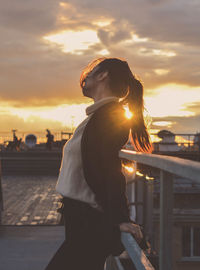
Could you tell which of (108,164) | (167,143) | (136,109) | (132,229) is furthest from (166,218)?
(167,143)

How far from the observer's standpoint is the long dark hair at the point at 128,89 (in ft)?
6.19

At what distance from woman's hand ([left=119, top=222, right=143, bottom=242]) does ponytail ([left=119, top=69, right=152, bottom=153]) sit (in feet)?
1.63

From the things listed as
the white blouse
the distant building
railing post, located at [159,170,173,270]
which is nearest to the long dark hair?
the white blouse

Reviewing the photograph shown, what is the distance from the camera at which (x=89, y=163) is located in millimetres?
1679

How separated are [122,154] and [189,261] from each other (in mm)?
22263

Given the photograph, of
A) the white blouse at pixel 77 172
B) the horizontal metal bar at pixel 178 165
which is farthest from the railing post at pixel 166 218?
the white blouse at pixel 77 172

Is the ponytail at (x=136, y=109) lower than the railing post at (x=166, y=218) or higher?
higher

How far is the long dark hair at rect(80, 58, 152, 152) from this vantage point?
74.2 inches

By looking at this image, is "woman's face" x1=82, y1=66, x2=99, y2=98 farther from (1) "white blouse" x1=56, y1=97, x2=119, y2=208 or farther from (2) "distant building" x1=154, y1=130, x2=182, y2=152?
(2) "distant building" x1=154, y1=130, x2=182, y2=152

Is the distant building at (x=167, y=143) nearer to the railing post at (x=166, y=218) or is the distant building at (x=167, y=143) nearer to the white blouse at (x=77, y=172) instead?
the white blouse at (x=77, y=172)

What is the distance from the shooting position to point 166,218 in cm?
150

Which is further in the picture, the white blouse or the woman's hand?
the white blouse

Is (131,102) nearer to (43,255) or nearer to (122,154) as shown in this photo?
(122,154)

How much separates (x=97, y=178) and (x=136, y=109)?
47cm
